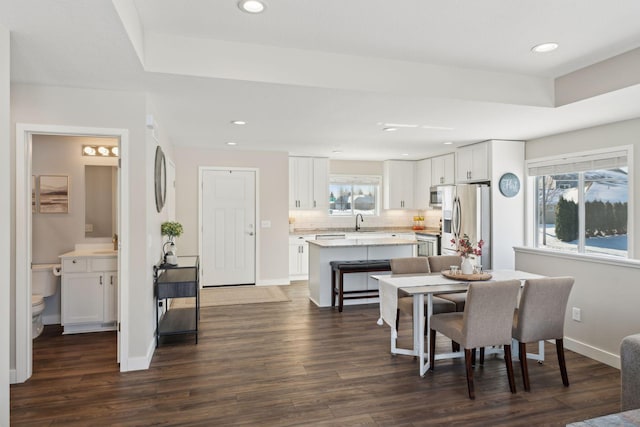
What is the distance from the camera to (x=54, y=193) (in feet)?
15.0

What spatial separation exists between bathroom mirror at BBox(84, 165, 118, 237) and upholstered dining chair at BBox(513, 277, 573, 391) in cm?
452

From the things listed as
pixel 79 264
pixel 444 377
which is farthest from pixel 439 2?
pixel 79 264

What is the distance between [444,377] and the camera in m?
3.22

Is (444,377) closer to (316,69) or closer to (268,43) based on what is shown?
(316,69)

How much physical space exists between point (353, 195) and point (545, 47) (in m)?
5.42

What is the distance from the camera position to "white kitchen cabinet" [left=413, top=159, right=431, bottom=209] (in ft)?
24.9

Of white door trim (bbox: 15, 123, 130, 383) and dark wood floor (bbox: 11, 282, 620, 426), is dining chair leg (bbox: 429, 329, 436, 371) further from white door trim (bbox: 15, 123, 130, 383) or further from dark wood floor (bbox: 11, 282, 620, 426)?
white door trim (bbox: 15, 123, 130, 383)

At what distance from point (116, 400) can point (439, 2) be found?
3417 millimetres

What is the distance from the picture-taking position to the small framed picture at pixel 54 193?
454 centimetres

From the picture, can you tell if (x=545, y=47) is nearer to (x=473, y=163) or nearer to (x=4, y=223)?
(x=473, y=163)

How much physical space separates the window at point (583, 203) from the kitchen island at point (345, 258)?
1856 millimetres

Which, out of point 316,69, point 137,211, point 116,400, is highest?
point 316,69

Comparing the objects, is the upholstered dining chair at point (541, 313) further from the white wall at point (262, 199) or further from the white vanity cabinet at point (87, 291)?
the white wall at point (262, 199)

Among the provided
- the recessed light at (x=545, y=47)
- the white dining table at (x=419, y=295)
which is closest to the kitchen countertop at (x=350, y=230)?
the white dining table at (x=419, y=295)
